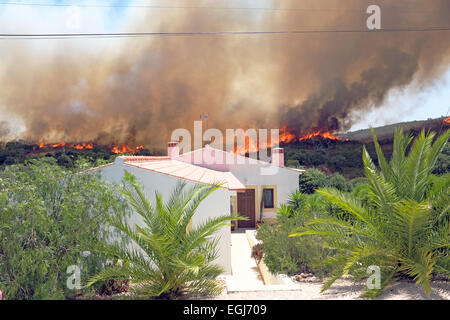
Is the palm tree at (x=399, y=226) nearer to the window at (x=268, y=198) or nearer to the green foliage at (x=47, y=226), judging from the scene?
the green foliage at (x=47, y=226)

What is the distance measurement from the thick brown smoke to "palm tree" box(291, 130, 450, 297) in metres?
34.8

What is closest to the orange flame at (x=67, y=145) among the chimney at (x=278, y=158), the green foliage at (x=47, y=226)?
the chimney at (x=278, y=158)

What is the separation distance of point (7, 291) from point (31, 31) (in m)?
38.8

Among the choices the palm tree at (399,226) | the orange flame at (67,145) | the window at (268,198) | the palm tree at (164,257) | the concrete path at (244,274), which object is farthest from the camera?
the orange flame at (67,145)

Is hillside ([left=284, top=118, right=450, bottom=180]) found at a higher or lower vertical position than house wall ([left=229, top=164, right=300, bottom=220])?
higher

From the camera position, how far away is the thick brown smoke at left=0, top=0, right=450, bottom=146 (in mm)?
41875

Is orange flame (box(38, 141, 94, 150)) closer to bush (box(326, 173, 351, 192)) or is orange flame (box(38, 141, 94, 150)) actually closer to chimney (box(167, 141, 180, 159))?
chimney (box(167, 141, 180, 159))

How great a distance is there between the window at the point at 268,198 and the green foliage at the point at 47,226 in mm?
15368

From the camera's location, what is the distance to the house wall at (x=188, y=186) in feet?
38.6

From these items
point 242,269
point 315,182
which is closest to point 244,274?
point 242,269

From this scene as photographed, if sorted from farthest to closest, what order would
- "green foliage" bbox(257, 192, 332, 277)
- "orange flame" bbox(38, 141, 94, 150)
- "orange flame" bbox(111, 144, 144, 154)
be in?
"orange flame" bbox(111, 144, 144, 154), "orange flame" bbox(38, 141, 94, 150), "green foliage" bbox(257, 192, 332, 277)

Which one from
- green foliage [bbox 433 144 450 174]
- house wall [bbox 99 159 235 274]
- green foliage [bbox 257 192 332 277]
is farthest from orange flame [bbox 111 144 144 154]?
green foliage [bbox 257 192 332 277]
